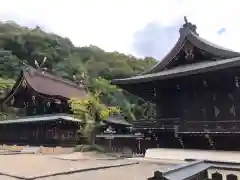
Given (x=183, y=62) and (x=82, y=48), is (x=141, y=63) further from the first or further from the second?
(x=183, y=62)

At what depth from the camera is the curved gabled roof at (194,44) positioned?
13.3 meters

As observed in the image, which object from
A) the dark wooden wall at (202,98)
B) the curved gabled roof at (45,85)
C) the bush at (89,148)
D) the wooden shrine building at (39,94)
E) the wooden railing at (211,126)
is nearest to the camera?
the wooden railing at (211,126)

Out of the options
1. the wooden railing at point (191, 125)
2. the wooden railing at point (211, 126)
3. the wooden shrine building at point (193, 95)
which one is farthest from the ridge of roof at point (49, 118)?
the wooden railing at point (211, 126)

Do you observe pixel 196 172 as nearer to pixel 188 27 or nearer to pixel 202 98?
pixel 202 98

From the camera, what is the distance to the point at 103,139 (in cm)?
2081

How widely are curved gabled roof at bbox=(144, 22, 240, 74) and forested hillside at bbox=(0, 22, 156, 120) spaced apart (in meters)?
36.7

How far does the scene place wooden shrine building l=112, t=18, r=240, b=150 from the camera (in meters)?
12.1

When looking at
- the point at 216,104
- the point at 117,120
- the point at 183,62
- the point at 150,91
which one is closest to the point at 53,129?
the point at 117,120

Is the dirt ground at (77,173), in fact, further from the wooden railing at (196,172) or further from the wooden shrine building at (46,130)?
the wooden shrine building at (46,130)

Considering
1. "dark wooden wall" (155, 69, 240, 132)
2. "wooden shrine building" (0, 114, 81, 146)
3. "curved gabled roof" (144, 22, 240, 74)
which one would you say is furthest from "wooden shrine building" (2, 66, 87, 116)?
"dark wooden wall" (155, 69, 240, 132)

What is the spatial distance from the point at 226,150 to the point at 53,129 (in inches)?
713

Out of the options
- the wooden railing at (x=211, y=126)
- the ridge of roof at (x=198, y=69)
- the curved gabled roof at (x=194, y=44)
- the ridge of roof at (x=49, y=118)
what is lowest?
the wooden railing at (x=211, y=126)

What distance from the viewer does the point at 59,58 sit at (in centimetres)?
6919

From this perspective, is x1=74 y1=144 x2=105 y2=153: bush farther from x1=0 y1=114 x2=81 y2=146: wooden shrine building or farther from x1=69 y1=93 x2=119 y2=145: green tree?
x1=0 y1=114 x2=81 y2=146: wooden shrine building
